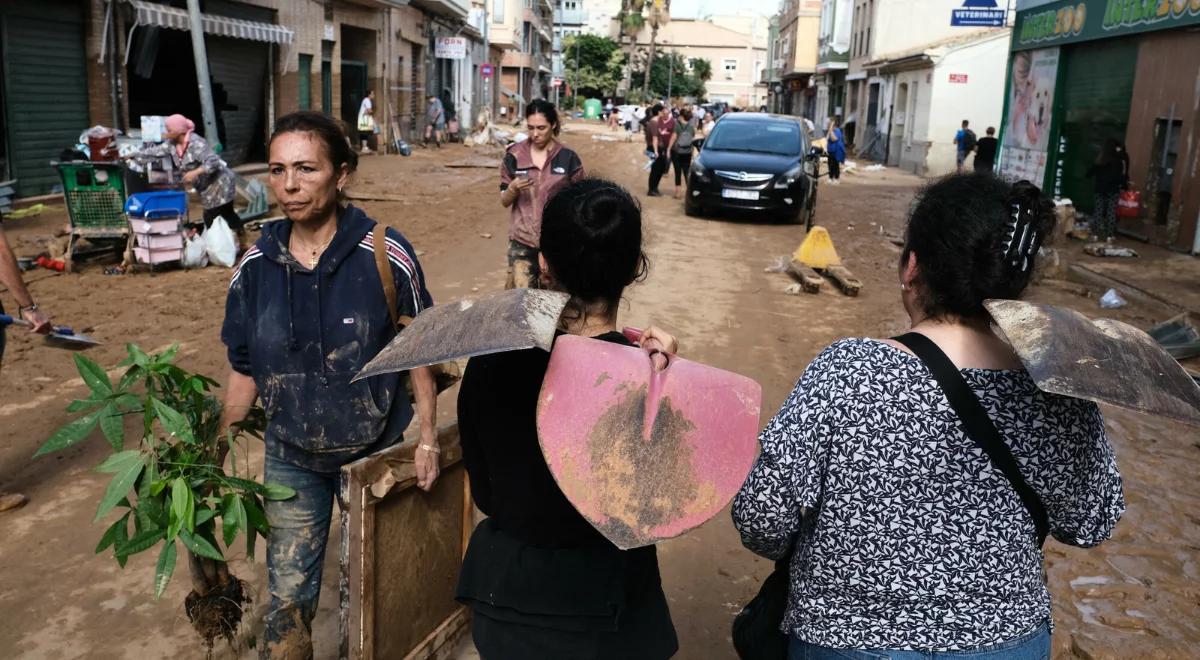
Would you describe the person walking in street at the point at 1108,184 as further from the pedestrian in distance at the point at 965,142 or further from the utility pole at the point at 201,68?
the utility pole at the point at 201,68

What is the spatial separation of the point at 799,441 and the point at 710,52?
107911 millimetres

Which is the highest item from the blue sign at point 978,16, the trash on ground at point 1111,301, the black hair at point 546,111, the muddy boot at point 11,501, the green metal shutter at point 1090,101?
the blue sign at point 978,16

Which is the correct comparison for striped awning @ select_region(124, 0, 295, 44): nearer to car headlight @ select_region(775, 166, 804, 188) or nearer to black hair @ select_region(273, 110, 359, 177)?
car headlight @ select_region(775, 166, 804, 188)

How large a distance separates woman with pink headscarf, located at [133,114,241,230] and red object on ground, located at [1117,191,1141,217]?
12.2 metres

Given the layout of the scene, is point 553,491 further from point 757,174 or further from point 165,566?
point 757,174

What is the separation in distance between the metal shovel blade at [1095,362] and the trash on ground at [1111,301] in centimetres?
953

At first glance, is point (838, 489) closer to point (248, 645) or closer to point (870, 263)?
point (248, 645)

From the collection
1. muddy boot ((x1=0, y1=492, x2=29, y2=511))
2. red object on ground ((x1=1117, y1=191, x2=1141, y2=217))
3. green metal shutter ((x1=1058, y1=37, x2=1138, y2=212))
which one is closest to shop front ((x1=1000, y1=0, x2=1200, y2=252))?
green metal shutter ((x1=1058, y1=37, x2=1138, y2=212))

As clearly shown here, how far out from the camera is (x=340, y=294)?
270 cm

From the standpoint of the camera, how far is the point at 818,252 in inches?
440

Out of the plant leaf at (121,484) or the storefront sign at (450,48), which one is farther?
the storefront sign at (450,48)

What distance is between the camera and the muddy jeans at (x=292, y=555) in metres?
2.78

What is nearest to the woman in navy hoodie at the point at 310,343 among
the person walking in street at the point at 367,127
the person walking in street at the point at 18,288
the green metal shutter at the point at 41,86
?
the person walking in street at the point at 18,288

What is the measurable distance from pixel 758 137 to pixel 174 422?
14.6 metres
